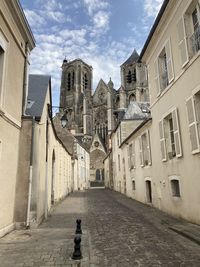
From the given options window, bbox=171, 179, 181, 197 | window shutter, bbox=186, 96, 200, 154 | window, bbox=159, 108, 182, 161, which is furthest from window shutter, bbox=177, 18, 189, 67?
window, bbox=171, 179, 181, 197

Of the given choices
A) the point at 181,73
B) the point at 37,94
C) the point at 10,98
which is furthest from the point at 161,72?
the point at 10,98

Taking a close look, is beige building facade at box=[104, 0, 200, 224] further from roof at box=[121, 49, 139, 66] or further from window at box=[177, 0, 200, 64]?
roof at box=[121, 49, 139, 66]

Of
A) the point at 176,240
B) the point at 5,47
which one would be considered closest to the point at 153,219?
the point at 176,240

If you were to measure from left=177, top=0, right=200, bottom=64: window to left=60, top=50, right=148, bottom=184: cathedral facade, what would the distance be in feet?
140

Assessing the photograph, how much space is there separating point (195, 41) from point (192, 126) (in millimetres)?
2500

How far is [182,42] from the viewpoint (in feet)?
25.1

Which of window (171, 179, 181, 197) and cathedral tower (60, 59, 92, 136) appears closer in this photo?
window (171, 179, 181, 197)

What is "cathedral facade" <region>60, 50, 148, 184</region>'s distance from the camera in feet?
173

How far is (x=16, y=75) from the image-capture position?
7.01 metres

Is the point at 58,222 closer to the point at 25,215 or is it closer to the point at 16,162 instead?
the point at 25,215

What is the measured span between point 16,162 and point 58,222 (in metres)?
2.62

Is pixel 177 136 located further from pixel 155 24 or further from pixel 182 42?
pixel 155 24

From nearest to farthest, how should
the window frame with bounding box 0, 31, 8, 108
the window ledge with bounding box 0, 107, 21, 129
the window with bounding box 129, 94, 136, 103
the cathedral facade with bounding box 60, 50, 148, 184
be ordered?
the window ledge with bounding box 0, 107, 21, 129, the window frame with bounding box 0, 31, 8, 108, the cathedral facade with bounding box 60, 50, 148, 184, the window with bounding box 129, 94, 136, 103

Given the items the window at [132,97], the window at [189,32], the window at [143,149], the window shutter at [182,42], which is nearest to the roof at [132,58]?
the window at [132,97]
